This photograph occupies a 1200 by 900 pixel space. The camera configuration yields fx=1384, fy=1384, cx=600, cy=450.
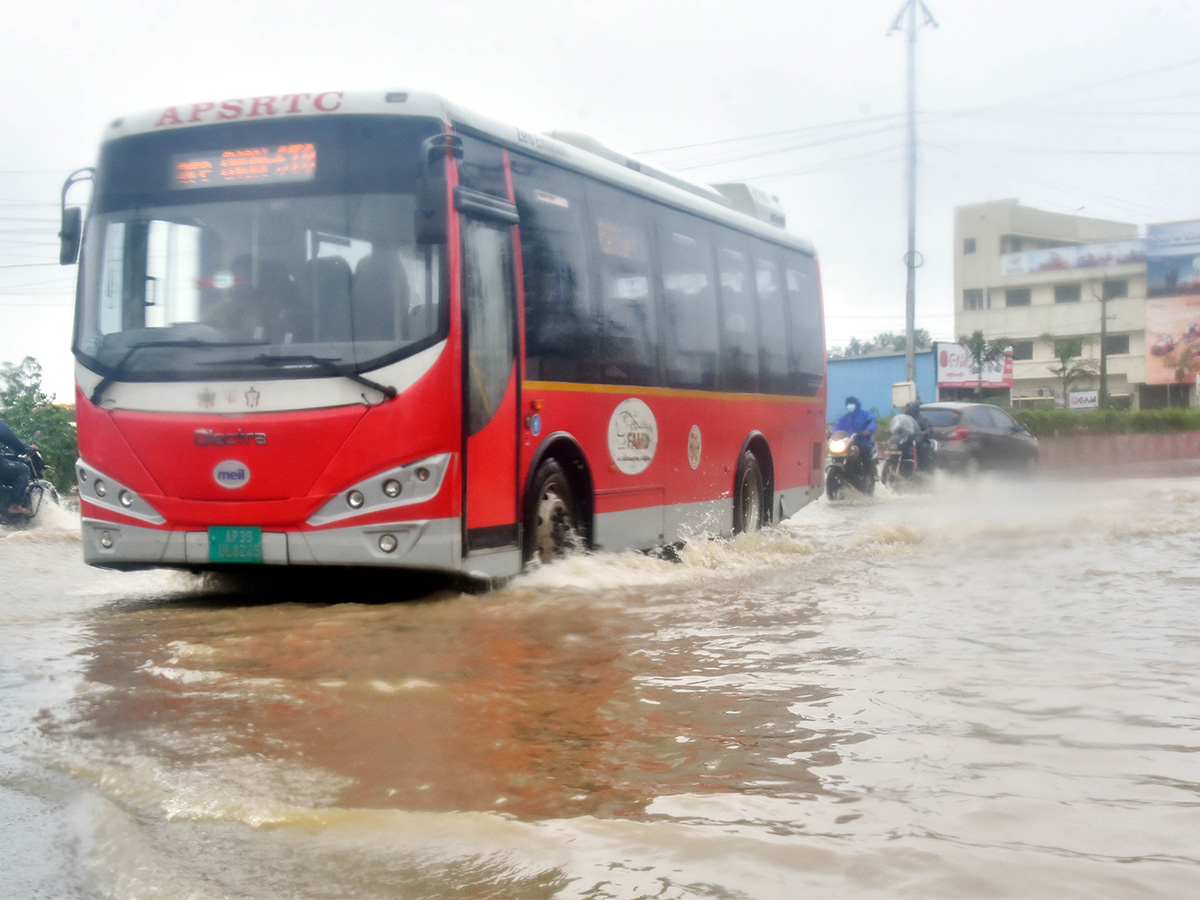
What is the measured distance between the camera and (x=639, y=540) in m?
10.6

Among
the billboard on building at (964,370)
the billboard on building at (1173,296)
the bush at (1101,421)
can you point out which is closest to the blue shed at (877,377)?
the billboard on building at (964,370)

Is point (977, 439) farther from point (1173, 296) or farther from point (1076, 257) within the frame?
point (1076, 257)

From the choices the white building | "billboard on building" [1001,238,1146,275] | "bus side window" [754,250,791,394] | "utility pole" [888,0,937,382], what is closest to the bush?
"utility pole" [888,0,937,382]

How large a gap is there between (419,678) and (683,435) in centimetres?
550

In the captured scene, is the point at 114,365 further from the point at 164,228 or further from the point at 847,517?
the point at 847,517

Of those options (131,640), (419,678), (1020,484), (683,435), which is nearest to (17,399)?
(683,435)

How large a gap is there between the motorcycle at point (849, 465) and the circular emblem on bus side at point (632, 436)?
1082 centimetres

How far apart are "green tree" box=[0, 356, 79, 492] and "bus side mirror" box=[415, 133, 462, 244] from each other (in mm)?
11519

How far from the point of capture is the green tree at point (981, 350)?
64.0 meters

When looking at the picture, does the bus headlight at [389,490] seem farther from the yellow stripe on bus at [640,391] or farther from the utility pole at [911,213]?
the utility pole at [911,213]

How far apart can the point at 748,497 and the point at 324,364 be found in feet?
20.3

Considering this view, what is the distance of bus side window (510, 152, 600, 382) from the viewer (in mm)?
8969

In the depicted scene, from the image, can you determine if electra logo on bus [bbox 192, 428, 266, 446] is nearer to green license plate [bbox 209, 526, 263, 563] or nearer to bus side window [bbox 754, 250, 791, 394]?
green license plate [bbox 209, 526, 263, 563]

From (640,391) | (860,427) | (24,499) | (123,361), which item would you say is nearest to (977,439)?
(860,427)
